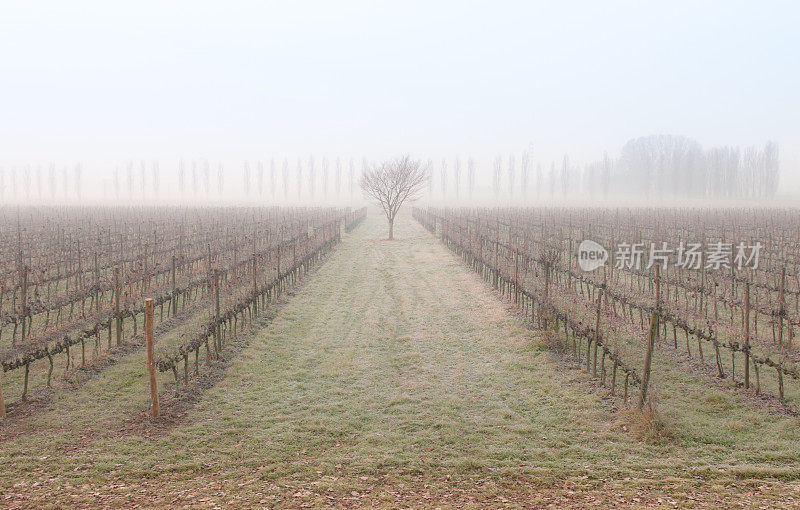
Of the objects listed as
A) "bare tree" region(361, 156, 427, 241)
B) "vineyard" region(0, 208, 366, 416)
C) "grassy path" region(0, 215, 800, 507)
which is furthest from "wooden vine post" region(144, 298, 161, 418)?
"bare tree" region(361, 156, 427, 241)

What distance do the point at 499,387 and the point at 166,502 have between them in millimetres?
4819

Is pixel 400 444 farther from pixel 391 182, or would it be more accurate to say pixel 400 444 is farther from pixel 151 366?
pixel 391 182

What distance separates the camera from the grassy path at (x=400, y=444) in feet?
15.7

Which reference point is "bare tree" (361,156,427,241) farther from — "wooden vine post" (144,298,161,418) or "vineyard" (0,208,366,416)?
"wooden vine post" (144,298,161,418)

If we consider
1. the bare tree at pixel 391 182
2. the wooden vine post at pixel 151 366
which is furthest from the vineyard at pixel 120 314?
the bare tree at pixel 391 182

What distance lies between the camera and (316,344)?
9.93 metres

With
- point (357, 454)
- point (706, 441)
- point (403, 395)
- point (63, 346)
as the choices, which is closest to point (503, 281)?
point (403, 395)

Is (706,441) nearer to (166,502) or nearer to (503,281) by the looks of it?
(166,502)

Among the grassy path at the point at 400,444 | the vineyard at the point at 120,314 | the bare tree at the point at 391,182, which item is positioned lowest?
the grassy path at the point at 400,444

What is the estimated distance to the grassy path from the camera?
478 centimetres

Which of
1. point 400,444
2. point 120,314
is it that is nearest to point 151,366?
point 400,444

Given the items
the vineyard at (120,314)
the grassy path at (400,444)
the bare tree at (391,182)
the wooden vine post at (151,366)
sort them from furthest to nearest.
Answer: the bare tree at (391,182) → the vineyard at (120,314) → the wooden vine post at (151,366) → the grassy path at (400,444)

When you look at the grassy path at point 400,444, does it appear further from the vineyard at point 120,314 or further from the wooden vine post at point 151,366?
the vineyard at point 120,314

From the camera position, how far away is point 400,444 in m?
5.81
